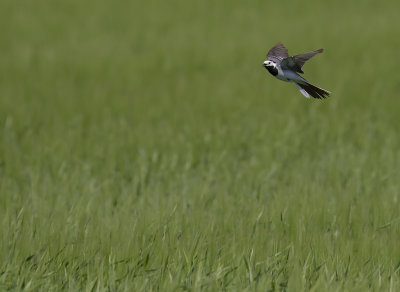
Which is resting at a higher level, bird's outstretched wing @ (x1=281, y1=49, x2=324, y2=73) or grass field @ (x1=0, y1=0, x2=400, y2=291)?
bird's outstretched wing @ (x1=281, y1=49, x2=324, y2=73)

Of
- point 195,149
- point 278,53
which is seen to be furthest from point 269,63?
point 195,149

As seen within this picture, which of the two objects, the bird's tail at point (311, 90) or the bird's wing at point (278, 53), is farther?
the bird's wing at point (278, 53)

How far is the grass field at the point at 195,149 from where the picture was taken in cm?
295

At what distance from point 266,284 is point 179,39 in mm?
7032

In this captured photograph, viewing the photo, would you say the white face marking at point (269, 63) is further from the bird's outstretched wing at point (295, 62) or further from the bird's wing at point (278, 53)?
the bird's wing at point (278, 53)

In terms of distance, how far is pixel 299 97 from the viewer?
7035mm

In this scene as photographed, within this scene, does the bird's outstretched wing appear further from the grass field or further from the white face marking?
the grass field

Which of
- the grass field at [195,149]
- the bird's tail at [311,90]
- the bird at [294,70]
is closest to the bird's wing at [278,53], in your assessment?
the bird at [294,70]

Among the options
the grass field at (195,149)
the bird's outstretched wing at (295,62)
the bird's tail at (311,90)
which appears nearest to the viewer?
the bird's tail at (311,90)

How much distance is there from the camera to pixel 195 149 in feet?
18.8

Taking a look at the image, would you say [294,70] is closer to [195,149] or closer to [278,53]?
[278,53]

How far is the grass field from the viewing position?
295 cm

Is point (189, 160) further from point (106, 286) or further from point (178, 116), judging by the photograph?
point (106, 286)

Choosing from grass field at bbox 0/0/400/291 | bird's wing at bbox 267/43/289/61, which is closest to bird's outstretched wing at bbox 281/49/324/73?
bird's wing at bbox 267/43/289/61
